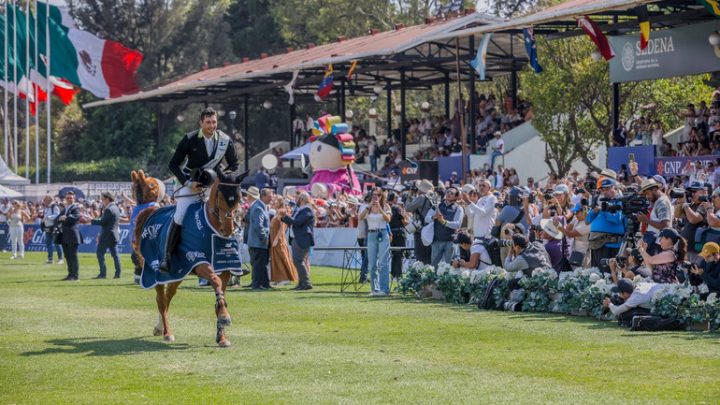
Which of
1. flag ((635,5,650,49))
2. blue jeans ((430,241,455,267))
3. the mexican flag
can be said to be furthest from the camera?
the mexican flag

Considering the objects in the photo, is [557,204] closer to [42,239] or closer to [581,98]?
[581,98]

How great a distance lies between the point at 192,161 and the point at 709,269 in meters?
6.34

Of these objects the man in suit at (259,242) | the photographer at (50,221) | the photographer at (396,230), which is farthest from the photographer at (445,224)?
the photographer at (50,221)

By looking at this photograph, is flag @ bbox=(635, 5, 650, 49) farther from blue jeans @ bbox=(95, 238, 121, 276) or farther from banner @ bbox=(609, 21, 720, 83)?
blue jeans @ bbox=(95, 238, 121, 276)

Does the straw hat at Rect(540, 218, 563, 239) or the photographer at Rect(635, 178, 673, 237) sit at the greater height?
the photographer at Rect(635, 178, 673, 237)

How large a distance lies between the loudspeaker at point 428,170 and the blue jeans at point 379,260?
30.2 ft

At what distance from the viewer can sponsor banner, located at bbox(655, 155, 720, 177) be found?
94.8 ft

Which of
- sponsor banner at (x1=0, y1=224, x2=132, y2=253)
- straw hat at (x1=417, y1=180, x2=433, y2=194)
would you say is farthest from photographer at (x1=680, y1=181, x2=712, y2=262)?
sponsor banner at (x1=0, y1=224, x2=132, y2=253)

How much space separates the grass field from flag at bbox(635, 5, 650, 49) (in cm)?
1240

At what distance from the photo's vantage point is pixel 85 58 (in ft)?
196

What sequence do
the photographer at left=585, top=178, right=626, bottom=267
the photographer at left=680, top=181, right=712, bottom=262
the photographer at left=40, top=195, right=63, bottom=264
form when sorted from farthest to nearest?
1. the photographer at left=40, top=195, right=63, bottom=264
2. the photographer at left=585, top=178, right=626, bottom=267
3. the photographer at left=680, top=181, right=712, bottom=262

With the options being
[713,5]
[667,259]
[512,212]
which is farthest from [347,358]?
[713,5]

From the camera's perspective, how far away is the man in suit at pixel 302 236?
977 inches

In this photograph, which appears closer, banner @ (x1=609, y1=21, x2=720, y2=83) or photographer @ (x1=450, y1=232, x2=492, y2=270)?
photographer @ (x1=450, y1=232, x2=492, y2=270)
